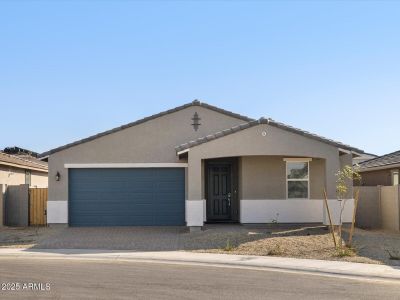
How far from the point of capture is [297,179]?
2300 centimetres

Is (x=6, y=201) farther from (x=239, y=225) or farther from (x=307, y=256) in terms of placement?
(x=307, y=256)

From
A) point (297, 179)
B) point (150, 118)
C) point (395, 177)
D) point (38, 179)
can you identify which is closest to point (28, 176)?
point (38, 179)

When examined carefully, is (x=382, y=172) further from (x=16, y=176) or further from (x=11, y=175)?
(x=16, y=176)

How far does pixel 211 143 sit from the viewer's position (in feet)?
68.0

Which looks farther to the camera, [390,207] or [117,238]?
[390,207]

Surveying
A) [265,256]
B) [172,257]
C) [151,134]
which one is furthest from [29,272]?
[151,134]

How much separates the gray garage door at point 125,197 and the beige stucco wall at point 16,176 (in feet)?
18.8

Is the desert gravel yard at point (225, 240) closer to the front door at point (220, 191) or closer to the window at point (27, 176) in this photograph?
the front door at point (220, 191)

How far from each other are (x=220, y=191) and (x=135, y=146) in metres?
4.05

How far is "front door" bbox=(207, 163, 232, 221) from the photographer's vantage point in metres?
24.1

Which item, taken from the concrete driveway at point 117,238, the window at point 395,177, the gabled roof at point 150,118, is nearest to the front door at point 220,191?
the concrete driveway at point 117,238

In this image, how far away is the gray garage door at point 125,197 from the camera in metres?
23.6

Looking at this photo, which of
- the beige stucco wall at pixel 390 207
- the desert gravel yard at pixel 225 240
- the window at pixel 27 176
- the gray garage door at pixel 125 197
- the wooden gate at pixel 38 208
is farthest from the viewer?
the window at pixel 27 176

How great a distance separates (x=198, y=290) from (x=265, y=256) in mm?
5535
